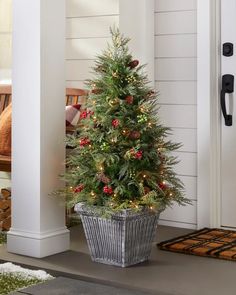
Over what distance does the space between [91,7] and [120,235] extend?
208 cm

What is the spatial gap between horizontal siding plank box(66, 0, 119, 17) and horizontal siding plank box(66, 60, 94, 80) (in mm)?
357

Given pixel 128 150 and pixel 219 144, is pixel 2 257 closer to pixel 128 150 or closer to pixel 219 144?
pixel 128 150

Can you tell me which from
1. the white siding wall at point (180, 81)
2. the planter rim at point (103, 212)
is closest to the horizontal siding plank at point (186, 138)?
the white siding wall at point (180, 81)

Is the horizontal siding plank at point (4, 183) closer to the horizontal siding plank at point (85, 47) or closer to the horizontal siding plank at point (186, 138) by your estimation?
the horizontal siding plank at point (85, 47)

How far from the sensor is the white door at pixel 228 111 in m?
4.51

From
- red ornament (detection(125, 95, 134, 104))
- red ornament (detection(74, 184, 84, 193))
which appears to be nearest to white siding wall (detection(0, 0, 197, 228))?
red ornament (detection(125, 95, 134, 104))

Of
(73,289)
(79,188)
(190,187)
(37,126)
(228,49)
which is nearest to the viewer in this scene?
(73,289)

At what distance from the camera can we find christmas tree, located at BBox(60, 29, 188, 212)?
12.0 feet

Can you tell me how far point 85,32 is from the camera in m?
5.11

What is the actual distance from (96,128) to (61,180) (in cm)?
47

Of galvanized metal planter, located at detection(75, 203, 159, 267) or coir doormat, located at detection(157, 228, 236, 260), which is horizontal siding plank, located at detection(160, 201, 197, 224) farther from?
galvanized metal planter, located at detection(75, 203, 159, 267)

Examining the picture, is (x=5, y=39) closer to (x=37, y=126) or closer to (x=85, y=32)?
(x=85, y=32)

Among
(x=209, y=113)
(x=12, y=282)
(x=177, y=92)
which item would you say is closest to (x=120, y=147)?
(x=12, y=282)

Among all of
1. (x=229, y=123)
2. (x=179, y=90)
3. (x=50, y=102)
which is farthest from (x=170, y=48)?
(x=50, y=102)
